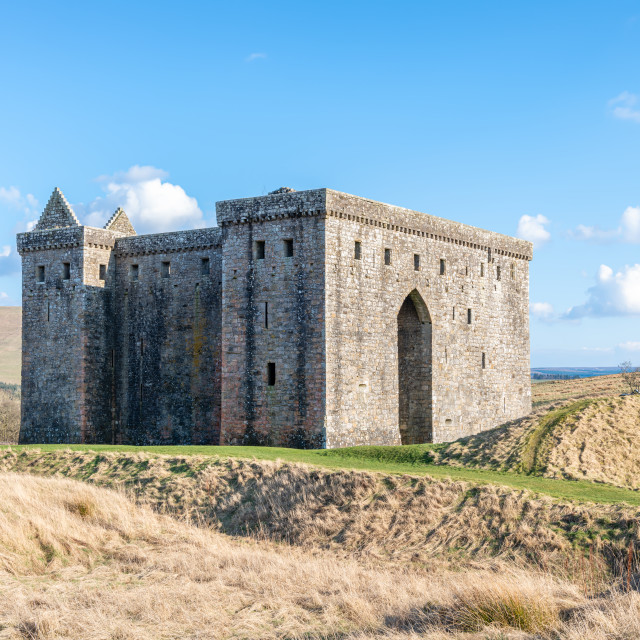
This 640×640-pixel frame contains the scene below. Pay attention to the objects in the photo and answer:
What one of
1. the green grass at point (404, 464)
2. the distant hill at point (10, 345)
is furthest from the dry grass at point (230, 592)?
the distant hill at point (10, 345)

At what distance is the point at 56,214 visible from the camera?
3472 cm

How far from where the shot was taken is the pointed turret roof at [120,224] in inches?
1369

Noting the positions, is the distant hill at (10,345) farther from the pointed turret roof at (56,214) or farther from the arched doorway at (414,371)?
the arched doorway at (414,371)

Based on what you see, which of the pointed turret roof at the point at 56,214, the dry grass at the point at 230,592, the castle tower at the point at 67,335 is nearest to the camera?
the dry grass at the point at 230,592

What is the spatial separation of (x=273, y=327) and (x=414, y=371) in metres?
6.75

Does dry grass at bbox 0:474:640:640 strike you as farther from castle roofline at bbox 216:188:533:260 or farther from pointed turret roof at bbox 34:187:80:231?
pointed turret roof at bbox 34:187:80:231

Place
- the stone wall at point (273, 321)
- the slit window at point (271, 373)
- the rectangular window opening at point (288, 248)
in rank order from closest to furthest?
the stone wall at point (273, 321), the slit window at point (271, 373), the rectangular window opening at point (288, 248)

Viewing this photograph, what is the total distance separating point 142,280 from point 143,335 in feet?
7.10

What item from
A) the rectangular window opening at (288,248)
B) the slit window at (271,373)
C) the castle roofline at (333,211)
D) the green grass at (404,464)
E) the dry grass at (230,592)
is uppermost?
the castle roofline at (333,211)

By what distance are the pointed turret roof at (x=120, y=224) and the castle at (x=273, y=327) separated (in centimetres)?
6

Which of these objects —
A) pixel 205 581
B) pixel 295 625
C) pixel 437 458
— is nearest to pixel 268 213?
pixel 437 458

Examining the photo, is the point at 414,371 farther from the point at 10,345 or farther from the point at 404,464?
the point at 10,345

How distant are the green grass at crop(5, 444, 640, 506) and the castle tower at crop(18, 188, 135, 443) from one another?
3.61m

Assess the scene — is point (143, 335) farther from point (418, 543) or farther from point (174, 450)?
point (418, 543)
